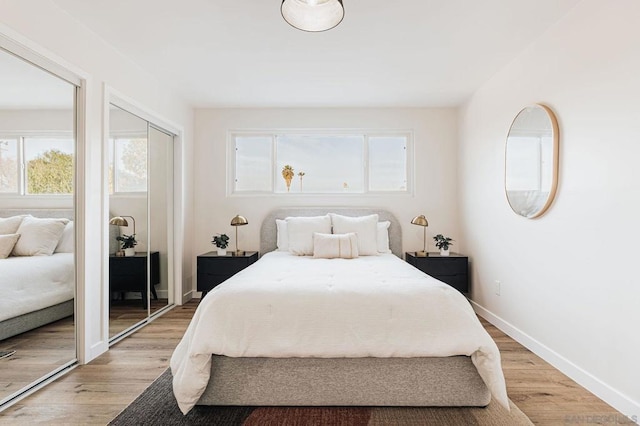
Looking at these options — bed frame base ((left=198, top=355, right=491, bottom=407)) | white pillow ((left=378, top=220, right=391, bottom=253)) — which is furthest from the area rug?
white pillow ((left=378, top=220, right=391, bottom=253))

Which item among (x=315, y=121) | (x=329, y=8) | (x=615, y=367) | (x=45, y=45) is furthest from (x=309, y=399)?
(x=315, y=121)

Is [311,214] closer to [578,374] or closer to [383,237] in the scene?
[383,237]

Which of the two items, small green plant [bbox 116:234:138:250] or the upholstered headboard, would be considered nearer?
the upholstered headboard

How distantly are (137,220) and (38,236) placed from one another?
114 cm

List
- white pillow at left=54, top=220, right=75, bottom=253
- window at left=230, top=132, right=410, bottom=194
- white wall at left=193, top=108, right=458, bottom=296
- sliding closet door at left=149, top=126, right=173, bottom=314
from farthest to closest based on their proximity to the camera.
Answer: window at left=230, top=132, right=410, bottom=194 → white wall at left=193, top=108, right=458, bottom=296 → sliding closet door at left=149, top=126, right=173, bottom=314 → white pillow at left=54, top=220, right=75, bottom=253

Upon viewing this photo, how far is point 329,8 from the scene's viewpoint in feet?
6.98

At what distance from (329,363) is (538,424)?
1.12 metres

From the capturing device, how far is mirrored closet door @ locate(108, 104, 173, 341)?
10.6 feet

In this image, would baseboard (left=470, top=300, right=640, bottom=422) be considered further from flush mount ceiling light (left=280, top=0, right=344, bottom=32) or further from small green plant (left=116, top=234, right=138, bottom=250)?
small green plant (left=116, top=234, right=138, bottom=250)

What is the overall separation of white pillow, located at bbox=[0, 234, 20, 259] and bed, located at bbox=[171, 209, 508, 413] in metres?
1.14

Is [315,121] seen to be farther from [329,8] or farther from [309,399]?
[309,399]

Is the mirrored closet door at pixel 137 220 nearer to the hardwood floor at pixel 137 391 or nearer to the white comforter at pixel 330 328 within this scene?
the hardwood floor at pixel 137 391

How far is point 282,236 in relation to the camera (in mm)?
4430

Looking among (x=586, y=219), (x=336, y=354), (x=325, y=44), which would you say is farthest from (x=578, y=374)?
(x=325, y=44)
